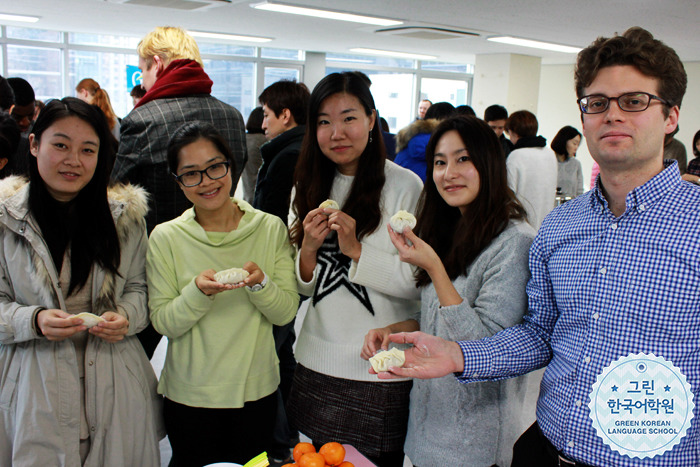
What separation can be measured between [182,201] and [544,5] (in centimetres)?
522

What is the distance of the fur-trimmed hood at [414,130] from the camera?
3.73 m

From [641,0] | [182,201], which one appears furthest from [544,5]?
[182,201]

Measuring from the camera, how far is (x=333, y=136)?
5.84 ft

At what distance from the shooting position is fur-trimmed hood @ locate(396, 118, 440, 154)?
3732mm

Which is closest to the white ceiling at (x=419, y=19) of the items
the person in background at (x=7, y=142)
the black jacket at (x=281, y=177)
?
the black jacket at (x=281, y=177)

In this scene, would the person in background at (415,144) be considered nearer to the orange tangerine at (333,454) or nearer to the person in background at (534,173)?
A: the person in background at (534,173)

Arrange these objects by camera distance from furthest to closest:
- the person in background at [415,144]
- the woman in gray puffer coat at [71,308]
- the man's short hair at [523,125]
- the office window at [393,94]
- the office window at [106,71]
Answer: the office window at [393,94]
the office window at [106,71]
the man's short hair at [523,125]
the person in background at [415,144]
the woman in gray puffer coat at [71,308]

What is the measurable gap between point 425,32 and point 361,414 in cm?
789

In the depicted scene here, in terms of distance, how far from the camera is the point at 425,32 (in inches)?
340

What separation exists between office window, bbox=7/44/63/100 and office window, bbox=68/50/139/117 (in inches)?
9.5

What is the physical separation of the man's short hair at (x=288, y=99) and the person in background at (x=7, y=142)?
1310 mm

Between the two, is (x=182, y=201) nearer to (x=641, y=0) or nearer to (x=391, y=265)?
(x=391, y=265)

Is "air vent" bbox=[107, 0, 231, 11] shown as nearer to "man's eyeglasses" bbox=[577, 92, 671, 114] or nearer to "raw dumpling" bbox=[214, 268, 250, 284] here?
"raw dumpling" bbox=[214, 268, 250, 284]

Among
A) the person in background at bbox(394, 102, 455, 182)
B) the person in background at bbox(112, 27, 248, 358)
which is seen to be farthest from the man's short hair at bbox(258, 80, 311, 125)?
the person in background at bbox(394, 102, 455, 182)
